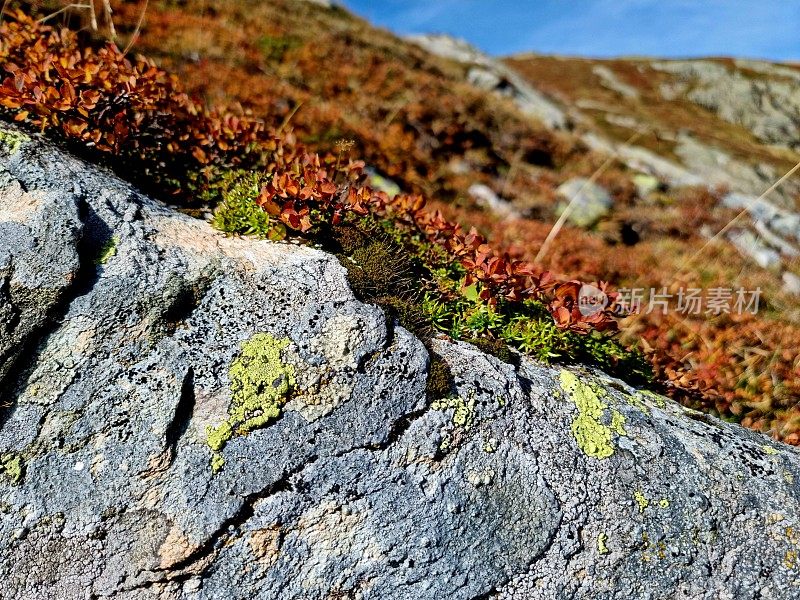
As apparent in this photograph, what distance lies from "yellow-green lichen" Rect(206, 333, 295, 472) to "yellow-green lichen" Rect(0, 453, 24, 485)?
0.96 meters

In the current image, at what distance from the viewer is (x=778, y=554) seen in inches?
132

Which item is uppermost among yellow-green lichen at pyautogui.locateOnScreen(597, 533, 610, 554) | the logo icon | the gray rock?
the gray rock

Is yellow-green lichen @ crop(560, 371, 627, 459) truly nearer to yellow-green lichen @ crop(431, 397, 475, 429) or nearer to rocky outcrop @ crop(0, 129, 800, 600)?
rocky outcrop @ crop(0, 129, 800, 600)

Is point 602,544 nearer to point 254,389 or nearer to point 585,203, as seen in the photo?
point 254,389

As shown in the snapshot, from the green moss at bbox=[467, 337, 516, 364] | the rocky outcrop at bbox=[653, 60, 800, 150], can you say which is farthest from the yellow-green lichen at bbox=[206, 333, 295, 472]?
the rocky outcrop at bbox=[653, 60, 800, 150]

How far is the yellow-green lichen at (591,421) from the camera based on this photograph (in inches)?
136

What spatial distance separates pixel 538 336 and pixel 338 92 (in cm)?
1054

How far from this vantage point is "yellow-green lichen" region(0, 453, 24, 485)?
278 centimetres

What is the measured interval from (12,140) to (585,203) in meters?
10.8

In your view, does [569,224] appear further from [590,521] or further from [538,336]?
[590,521]

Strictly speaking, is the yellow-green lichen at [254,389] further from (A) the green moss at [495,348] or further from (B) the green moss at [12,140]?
(B) the green moss at [12,140]

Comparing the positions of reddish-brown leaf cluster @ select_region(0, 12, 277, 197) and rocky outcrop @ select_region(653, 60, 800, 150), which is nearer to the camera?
reddish-brown leaf cluster @ select_region(0, 12, 277, 197)

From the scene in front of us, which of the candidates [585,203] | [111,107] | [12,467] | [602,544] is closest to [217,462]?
[12,467]

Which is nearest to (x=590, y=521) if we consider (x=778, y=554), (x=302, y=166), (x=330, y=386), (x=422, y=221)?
(x=778, y=554)
